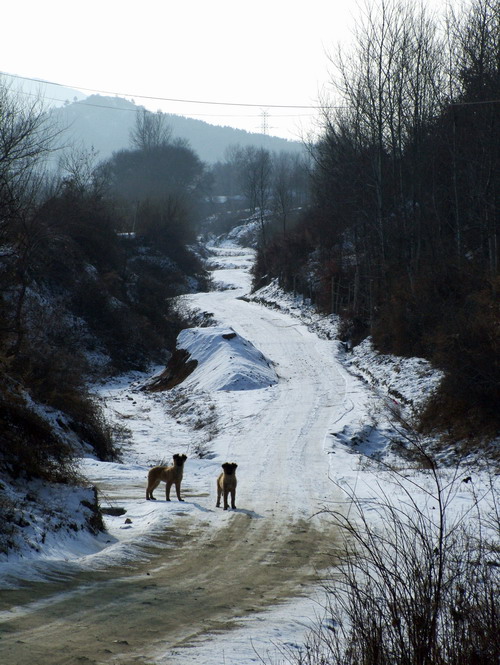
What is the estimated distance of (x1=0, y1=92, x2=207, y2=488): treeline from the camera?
10.9 m

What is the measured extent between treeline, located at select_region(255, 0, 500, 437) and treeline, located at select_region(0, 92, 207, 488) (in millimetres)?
11490

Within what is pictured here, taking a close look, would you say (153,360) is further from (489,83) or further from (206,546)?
(206,546)

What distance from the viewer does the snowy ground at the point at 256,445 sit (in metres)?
6.54

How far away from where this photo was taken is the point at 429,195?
116ft

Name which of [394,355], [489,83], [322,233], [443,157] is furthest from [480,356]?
[322,233]

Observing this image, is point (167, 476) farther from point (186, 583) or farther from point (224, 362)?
point (224, 362)

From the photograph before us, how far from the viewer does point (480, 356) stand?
17375 mm

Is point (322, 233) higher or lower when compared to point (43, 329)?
higher

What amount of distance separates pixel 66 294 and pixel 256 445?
2641cm

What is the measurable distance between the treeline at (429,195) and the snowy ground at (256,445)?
224 centimetres

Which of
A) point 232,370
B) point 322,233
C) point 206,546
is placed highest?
point 322,233

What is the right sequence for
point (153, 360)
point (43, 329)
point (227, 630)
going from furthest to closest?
point (153, 360), point (43, 329), point (227, 630)

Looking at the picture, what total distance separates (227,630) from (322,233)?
166ft

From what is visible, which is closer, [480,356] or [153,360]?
[480,356]
